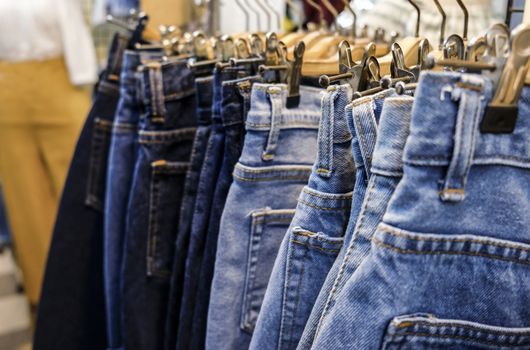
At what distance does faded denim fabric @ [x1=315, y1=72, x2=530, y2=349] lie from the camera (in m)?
0.38

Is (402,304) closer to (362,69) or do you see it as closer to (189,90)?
(362,69)

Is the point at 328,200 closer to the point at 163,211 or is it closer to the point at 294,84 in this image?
the point at 294,84

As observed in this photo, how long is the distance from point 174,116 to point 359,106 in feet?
1.53

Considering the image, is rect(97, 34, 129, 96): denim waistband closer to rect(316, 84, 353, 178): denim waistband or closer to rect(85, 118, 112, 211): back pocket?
rect(85, 118, 112, 211): back pocket

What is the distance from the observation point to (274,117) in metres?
0.66

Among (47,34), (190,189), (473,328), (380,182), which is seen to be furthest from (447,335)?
(47,34)

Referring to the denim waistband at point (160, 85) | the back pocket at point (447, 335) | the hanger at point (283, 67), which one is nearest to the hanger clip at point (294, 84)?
the hanger at point (283, 67)

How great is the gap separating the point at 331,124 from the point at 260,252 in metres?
0.25

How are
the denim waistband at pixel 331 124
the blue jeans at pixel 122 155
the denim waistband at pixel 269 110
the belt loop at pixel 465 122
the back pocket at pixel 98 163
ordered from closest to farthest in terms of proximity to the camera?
the belt loop at pixel 465 122
the denim waistband at pixel 331 124
the denim waistband at pixel 269 110
the blue jeans at pixel 122 155
the back pocket at pixel 98 163

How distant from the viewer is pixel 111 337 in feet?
3.49

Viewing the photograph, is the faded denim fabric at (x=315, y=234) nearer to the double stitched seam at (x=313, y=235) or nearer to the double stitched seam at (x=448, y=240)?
the double stitched seam at (x=313, y=235)

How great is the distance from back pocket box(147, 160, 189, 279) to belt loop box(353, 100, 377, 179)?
47 centimetres

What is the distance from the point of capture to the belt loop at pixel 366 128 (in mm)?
454

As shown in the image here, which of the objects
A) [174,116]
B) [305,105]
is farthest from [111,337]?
[305,105]
